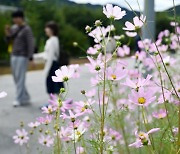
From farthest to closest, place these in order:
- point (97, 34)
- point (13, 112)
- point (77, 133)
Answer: point (13, 112)
point (97, 34)
point (77, 133)

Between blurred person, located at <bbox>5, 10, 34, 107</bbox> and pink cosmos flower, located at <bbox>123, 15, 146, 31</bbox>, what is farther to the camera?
blurred person, located at <bbox>5, 10, 34, 107</bbox>

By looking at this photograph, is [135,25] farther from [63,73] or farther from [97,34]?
[97,34]

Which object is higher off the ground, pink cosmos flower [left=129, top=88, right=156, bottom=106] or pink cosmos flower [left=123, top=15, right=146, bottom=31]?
pink cosmos flower [left=123, top=15, right=146, bottom=31]

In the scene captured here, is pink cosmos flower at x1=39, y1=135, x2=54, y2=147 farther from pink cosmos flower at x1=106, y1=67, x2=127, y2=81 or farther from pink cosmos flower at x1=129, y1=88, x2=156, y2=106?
pink cosmos flower at x1=129, y1=88, x2=156, y2=106

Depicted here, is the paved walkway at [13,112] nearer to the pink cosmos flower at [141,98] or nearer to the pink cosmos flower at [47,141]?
the pink cosmos flower at [47,141]

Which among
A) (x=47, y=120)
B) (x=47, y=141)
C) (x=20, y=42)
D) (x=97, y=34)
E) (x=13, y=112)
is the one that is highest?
(x=97, y=34)

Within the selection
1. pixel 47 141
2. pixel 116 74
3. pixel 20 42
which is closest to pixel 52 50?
pixel 20 42

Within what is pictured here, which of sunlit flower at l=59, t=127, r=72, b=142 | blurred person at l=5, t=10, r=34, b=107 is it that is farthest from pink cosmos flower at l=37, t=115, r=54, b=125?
blurred person at l=5, t=10, r=34, b=107

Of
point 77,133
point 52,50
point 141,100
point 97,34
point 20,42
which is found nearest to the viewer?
point 141,100

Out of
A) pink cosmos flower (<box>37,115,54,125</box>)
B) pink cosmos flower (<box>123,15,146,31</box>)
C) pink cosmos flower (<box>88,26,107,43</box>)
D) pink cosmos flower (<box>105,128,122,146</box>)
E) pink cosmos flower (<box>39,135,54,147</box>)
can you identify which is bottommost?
pink cosmos flower (<box>39,135,54,147</box>)

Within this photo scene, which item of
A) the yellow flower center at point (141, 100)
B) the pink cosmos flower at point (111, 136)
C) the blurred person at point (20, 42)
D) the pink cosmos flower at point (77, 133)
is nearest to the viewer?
the yellow flower center at point (141, 100)

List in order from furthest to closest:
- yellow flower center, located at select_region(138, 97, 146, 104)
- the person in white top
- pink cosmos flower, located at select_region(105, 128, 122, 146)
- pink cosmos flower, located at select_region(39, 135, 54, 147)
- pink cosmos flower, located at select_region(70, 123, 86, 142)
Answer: the person in white top → pink cosmos flower, located at select_region(39, 135, 54, 147) → pink cosmos flower, located at select_region(105, 128, 122, 146) → pink cosmos flower, located at select_region(70, 123, 86, 142) → yellow flower center, located at select_region(138, 97, 146, 104)

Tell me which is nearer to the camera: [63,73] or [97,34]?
[63,73]

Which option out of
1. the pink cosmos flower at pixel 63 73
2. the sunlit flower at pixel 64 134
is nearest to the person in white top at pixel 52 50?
the sunlit flower at pixel 64 134
